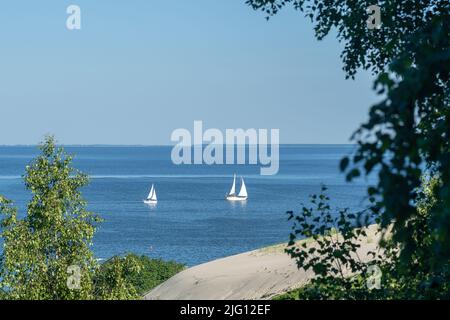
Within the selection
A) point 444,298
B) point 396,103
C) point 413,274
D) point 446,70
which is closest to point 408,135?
point 396,103

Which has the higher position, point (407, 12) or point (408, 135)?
point (407, 12)

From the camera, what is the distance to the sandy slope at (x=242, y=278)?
34469mm

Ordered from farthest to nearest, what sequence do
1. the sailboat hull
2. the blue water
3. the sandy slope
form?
the sailboat hull
the blue water
the sandy slope

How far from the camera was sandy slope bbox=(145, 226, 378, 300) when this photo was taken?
34469 mm

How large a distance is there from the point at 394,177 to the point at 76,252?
50.5 feet

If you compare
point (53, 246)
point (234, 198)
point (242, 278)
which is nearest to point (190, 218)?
point (234, 198)

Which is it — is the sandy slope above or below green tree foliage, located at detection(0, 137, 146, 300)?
below

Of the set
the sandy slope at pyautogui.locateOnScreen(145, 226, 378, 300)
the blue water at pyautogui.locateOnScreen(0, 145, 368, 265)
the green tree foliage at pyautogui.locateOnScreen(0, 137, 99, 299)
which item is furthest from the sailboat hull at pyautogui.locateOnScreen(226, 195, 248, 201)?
the green tree foliage at pyautogui.locateOnScreen(0, 137, 99, 299)

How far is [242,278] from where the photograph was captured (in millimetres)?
39844

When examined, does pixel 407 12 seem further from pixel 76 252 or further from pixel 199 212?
pixel 199 212

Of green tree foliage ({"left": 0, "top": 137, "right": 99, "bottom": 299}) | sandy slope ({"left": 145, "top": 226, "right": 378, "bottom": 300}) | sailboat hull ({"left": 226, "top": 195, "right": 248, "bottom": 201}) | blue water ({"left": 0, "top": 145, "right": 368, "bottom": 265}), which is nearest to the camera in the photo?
green tree foliage ({"left": 0, "top": 137, "right": 99, "bottom": 299})

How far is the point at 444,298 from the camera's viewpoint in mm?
9742

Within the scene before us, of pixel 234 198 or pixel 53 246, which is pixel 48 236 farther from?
pixel 234 198

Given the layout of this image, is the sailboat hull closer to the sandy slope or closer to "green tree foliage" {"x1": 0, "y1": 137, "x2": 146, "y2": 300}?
the sandy slope
